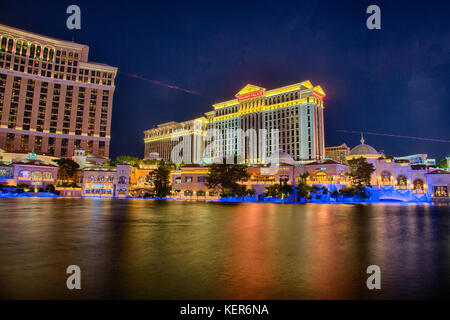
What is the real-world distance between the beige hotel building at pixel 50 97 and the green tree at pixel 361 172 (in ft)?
293

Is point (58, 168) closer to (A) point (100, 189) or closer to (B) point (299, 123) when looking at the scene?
(A) point (100, 189)

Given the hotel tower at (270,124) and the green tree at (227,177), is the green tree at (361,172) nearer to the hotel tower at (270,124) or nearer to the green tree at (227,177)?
the green tree at (227,177)

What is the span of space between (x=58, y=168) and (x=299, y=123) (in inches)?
3076

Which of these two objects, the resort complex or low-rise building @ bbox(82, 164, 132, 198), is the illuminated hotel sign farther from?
low-rise building @ bbox(82, 164, 132, 198)

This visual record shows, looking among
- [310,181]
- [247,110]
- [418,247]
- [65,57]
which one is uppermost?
[65,57]

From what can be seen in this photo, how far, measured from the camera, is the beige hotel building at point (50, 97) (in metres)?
97.4

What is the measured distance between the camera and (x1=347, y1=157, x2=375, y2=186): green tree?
59.8 m

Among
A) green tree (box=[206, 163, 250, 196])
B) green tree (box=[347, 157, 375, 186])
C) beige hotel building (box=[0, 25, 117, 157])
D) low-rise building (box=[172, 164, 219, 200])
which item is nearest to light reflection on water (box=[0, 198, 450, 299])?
green tree (box=[206, 163, 250, 196])

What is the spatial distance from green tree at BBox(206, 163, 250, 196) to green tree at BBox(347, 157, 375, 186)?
23.4 m

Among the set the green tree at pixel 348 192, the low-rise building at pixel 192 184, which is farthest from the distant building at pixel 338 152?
the low-rise building at pixel 192 184

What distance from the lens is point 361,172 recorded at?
59875mm

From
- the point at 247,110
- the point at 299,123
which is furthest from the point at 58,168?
the point at 299,123

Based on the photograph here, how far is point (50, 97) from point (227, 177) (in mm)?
83960
